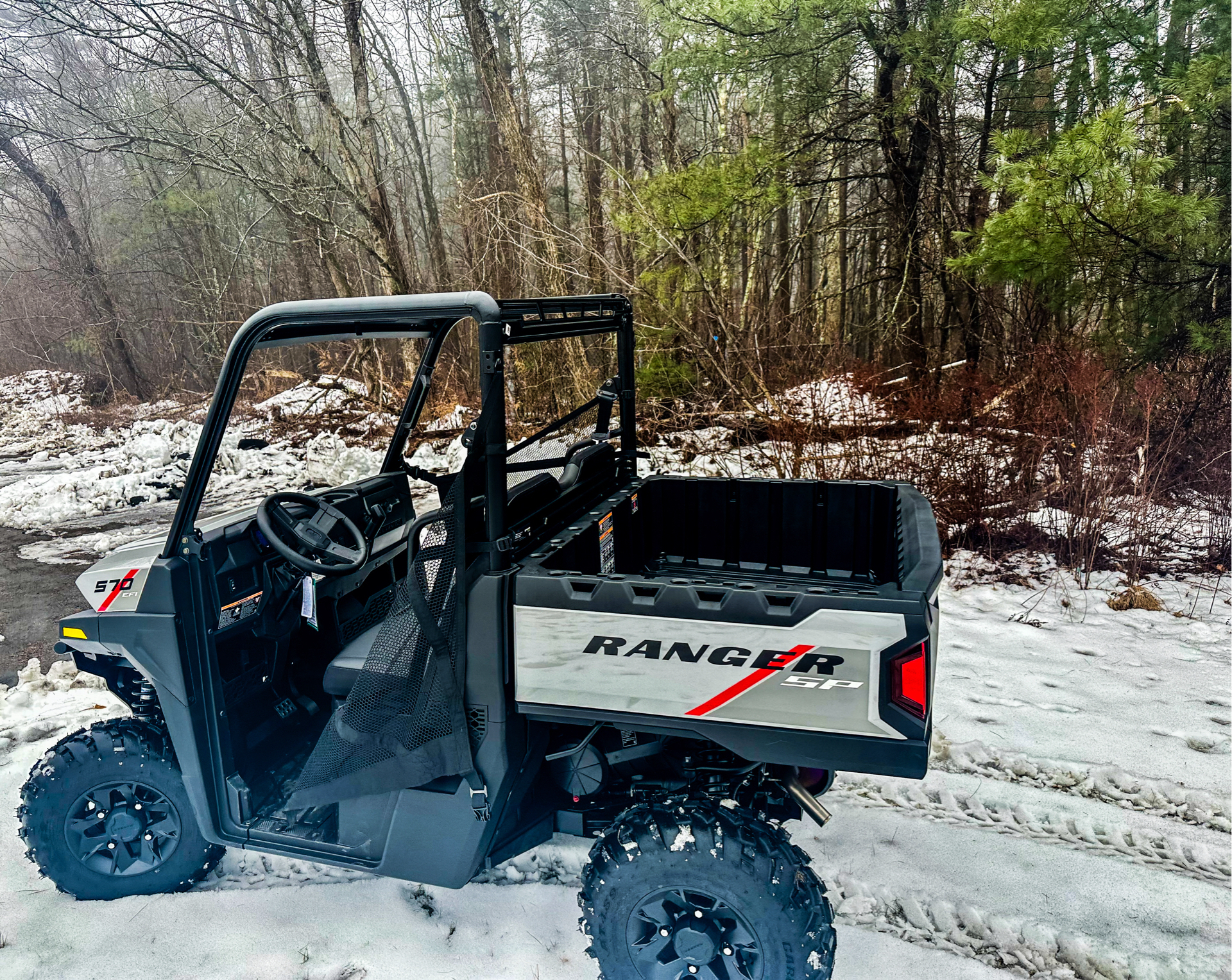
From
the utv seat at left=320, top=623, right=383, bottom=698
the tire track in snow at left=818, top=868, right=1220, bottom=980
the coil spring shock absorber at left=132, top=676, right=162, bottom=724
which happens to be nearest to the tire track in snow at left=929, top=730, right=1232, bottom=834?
the tire track in snow at left=818, top=868, right=1220, bottom=980

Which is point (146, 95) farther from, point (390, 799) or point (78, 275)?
point (390, 799)

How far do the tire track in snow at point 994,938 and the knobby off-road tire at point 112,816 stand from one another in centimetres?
215

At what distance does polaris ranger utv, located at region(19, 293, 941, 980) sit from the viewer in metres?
1.97

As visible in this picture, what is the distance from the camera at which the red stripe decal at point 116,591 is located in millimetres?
2398

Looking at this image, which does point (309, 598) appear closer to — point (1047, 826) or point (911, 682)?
point (911, 682)

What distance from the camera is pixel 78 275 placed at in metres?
15.1

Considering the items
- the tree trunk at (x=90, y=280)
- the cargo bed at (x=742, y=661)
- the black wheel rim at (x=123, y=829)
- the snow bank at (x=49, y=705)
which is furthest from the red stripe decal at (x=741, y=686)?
the tree trunk at (x=90, y=280)

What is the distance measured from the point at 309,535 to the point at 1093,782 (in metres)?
3.13

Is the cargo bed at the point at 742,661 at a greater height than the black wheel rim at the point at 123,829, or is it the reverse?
the cargo bed at the point at 742,661

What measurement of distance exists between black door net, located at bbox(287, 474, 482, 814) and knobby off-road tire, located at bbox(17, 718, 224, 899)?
0.67m

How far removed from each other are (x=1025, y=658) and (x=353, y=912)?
3.63m

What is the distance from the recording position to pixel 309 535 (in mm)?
2559

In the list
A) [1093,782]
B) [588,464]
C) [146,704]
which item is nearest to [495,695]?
[588,464]

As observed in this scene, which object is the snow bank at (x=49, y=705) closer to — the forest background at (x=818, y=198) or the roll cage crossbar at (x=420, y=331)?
the roll cage crossbar at (x=420, y=331)
